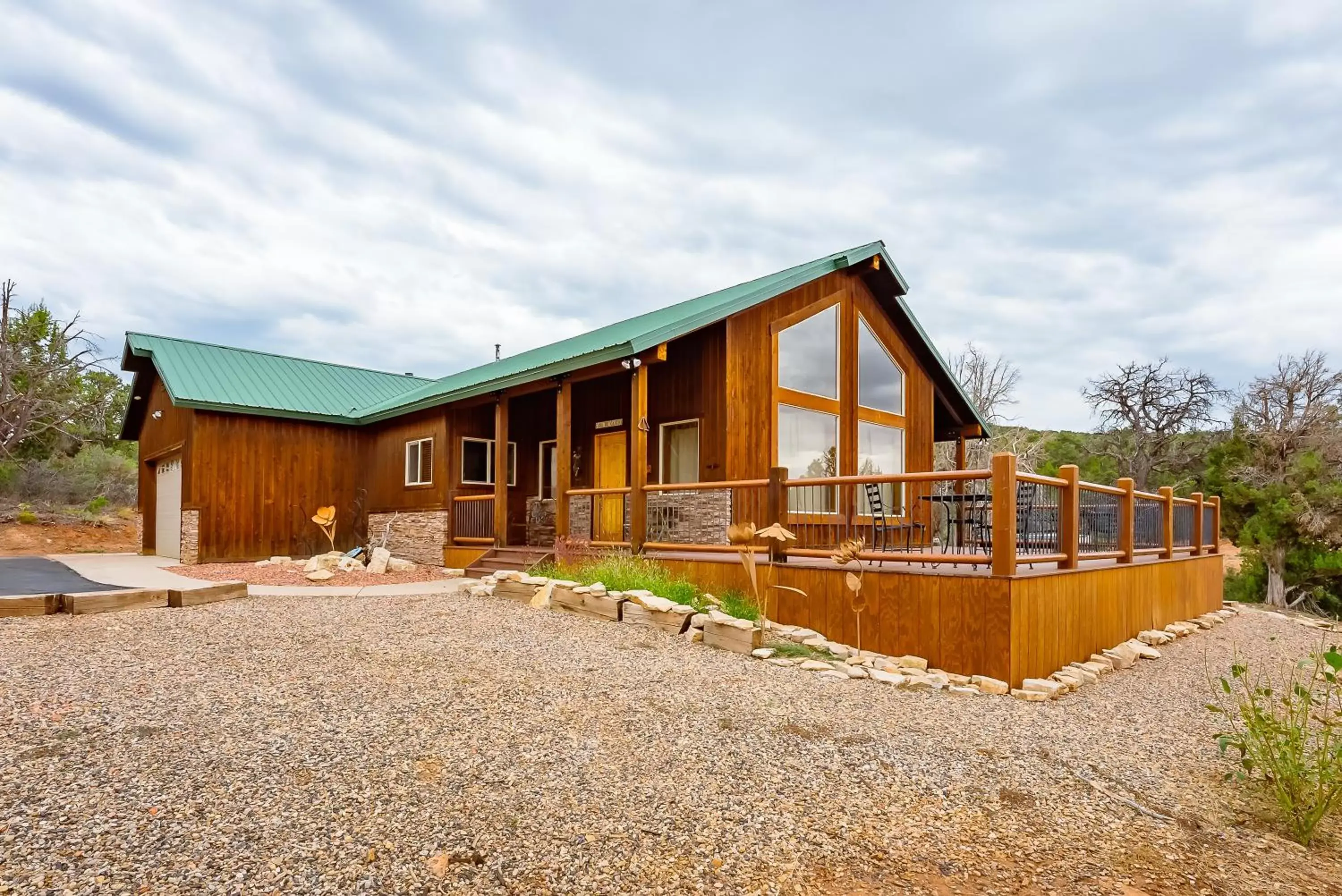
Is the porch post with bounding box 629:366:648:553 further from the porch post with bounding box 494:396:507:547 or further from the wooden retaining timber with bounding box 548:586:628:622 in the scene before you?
the porch post with bounding box 494:396:507:547

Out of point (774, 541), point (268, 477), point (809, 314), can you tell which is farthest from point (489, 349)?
point (774, 541)

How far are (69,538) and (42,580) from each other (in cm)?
1218

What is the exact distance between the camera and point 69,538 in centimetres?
1895

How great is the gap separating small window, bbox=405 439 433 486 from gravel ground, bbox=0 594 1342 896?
799 centimetres

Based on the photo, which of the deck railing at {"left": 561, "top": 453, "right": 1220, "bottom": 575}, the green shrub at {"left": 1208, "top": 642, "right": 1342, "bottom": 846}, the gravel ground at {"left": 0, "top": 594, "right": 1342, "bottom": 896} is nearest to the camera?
the gravel ground at {"left": 0, "top": 594, "right": 1342, "bottom": 896}

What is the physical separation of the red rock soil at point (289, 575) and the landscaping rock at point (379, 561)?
115 mm

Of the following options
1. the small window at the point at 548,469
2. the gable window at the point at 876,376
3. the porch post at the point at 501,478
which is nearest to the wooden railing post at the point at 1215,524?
the gable window at the point at 876,376

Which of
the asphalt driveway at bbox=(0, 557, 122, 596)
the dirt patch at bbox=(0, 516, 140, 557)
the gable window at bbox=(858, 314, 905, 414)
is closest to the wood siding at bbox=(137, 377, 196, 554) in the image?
the dirt patch at bbox=(0, 516, 140, 557)

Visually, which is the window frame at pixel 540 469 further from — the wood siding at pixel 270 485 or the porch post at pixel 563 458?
the wood siding at pixel 270 485

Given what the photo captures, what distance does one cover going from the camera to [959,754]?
4070mm

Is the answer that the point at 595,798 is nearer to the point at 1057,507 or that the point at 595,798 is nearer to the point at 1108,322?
the point at 1057,507

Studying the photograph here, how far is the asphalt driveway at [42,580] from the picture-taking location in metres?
8.23

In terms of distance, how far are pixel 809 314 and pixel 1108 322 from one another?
842 inches

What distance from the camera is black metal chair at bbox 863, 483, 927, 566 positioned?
7.00m
